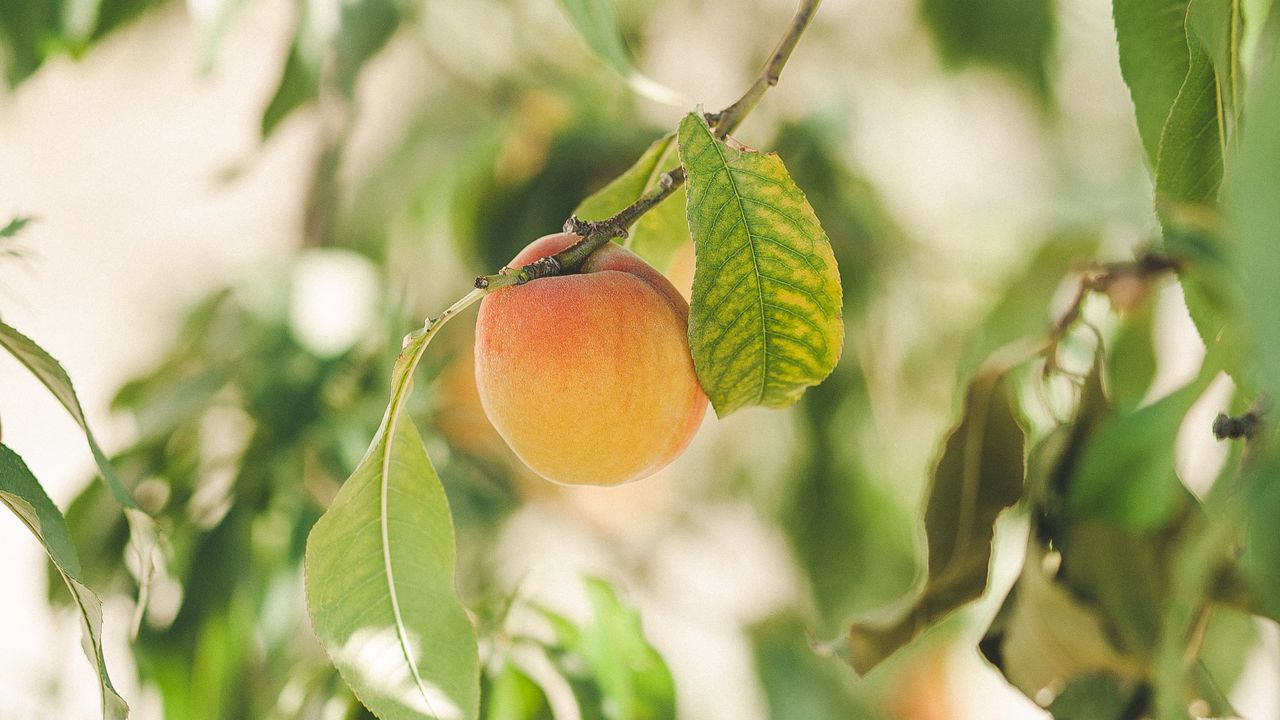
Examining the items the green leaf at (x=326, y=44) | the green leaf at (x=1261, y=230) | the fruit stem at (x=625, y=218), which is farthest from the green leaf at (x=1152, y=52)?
the green leaf at (x=326, y=44)

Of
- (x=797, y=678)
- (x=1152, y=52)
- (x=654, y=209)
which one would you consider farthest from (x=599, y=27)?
(x=797, y=678)

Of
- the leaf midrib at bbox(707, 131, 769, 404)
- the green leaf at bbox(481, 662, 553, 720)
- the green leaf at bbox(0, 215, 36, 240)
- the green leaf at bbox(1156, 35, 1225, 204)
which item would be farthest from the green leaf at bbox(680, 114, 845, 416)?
the green leaf at bbox(481, 662, 553, 720)

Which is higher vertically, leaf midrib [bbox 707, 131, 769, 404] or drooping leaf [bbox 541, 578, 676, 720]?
leaf midrib [bbox 707, 131, 769, 404]

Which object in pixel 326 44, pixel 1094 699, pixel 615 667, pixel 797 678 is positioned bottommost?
pixel 797 678

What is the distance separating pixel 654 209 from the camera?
48 cm

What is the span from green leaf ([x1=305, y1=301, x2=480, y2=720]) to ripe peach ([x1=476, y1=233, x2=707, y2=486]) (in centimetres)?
3

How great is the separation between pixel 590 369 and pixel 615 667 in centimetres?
41

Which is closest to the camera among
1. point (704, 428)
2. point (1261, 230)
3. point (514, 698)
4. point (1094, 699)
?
point (1261, 230)

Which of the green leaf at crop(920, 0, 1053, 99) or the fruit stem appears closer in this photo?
the fruit stem

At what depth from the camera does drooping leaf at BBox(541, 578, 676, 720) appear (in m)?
0.70

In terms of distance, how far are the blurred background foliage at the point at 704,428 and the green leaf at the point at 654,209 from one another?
83 mm

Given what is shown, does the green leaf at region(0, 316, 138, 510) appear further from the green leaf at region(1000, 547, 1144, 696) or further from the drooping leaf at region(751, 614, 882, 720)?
the drooping leaf at region(751, 614, 882, 720)

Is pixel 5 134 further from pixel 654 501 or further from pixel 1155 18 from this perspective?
pixel 1155 18

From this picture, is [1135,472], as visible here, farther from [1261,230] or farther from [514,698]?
[514,698]
